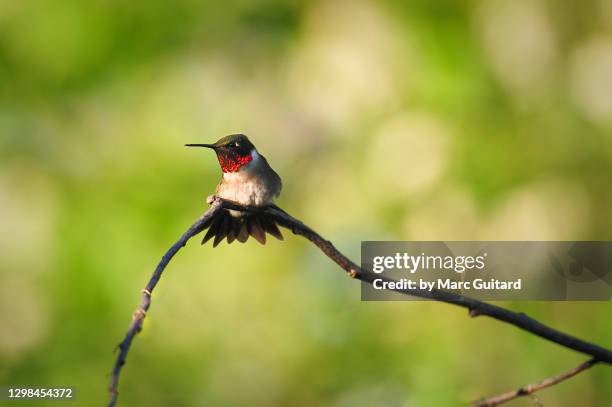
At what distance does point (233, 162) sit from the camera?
0.95 meters

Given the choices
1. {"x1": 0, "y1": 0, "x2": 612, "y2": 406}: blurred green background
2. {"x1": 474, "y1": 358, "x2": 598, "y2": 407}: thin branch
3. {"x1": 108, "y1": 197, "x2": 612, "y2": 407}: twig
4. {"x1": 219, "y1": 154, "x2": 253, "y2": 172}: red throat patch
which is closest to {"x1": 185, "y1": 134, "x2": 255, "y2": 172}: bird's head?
{"x1": 219, "y1": 154, "x2": 253, "y2": 172}: red throat patch

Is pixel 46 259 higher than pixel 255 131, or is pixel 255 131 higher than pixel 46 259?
pixel 255 131

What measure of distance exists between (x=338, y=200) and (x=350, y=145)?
128 millimetres

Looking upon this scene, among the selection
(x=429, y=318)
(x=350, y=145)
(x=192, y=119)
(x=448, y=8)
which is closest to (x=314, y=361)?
(x=429, y=318)

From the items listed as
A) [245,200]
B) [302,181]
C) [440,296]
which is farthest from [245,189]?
[302,181]

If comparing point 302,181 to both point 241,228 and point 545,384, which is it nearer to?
point 241,228

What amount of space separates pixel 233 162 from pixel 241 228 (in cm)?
13

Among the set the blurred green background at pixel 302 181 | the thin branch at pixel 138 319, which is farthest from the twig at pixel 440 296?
the blurred green background at pixel 302 181

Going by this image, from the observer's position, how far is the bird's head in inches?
36.8

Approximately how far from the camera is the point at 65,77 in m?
1.81

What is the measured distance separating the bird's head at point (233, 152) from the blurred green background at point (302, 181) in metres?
0.62

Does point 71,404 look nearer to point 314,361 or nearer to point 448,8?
point 314,361

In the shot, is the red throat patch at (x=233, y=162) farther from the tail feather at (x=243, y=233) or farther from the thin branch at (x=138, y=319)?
the thin branch at (x=138, y=319)

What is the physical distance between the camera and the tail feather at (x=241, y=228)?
831 millimetres
